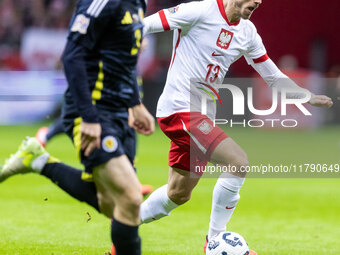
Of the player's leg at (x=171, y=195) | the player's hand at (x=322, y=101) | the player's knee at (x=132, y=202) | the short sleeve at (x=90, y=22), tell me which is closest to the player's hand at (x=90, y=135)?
the player's knee at (x=132, y=202)

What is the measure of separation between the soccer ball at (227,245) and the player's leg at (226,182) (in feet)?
0.60

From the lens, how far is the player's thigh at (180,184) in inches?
222

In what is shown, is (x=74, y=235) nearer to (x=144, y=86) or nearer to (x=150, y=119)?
(x=150, y=119)

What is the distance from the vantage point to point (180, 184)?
5.69 metres

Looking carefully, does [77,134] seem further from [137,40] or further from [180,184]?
[180,184]

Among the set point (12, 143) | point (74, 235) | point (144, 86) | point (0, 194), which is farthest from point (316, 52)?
point (74, 235)

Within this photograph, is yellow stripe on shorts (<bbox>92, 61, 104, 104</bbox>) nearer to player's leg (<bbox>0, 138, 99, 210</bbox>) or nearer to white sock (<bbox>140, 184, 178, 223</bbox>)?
player's leg (<bbox>0, 138, 99, 210</bbox>)

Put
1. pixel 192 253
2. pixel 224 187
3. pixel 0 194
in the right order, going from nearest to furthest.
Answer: pixel 224 187 → pixel 192 253 → pixel 0 194

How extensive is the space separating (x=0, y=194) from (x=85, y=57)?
17.7 ft

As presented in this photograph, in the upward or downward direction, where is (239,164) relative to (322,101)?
downward

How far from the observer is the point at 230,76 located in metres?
20.8

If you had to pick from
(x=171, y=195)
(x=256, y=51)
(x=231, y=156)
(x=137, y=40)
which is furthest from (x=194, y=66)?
(x=137, y=40)

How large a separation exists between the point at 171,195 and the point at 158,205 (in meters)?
0.18

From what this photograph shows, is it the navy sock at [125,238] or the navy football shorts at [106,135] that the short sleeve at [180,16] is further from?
the navy sock at [125,238]
